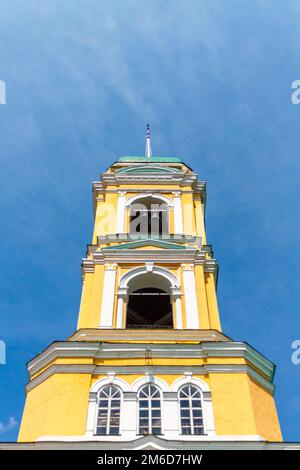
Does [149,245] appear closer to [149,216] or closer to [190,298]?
[190,298]

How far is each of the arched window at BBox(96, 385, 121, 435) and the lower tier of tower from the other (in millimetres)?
29

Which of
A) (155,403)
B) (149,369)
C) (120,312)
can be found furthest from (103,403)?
(120,312)

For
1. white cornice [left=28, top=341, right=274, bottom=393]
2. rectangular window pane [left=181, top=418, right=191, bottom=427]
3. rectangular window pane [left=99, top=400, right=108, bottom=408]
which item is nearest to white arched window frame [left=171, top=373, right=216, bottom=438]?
rectangular window pane [left=181, top=418, right=191, bottom=427]

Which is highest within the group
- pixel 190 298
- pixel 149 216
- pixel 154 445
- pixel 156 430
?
pixel 149 216

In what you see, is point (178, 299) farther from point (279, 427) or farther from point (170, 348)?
point (279, 427)

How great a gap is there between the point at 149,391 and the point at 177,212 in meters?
10.9

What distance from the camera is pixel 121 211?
27688 mm

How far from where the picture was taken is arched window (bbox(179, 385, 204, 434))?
17425 millimetres

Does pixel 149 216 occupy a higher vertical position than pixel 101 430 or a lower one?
higher
